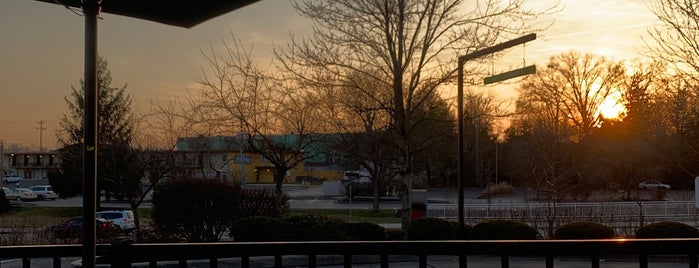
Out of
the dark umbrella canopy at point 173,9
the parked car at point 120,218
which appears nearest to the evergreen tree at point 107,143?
the parked car at point 120,218

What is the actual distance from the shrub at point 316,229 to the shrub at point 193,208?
3.66m

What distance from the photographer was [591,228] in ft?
60.3

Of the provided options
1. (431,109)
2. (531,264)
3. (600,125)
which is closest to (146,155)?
(431,109)

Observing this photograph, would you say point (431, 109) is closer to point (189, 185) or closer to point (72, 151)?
point (189, 185)

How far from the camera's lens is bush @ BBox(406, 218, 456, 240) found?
18152 millimetres

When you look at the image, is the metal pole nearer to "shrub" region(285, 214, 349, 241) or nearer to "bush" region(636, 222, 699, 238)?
"shrub" region(285, 214, 349, 241)

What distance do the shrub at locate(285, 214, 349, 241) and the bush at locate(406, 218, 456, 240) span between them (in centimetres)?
206

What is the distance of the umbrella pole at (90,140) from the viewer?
3604mm

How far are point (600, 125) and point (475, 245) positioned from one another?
2019 inches

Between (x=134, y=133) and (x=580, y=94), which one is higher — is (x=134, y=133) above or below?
below

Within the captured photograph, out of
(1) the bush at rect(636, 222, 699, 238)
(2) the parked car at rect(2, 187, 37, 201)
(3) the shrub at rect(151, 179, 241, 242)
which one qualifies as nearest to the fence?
(1) the bush at rect(636, 222, 699, 238)

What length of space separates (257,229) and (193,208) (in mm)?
3111

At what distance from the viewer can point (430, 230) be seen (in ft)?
59.6

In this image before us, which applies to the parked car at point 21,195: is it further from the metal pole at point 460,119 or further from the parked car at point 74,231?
the metal pole at point 460,119
